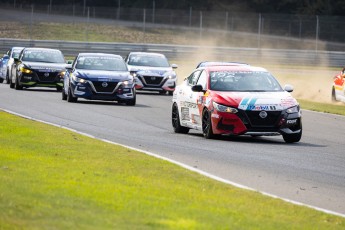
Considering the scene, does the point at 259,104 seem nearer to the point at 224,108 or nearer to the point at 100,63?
the point at 224,108

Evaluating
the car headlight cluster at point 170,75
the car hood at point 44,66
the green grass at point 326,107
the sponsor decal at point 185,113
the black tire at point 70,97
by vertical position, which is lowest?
the green grass at point 326,107

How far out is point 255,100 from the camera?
63.7 feet

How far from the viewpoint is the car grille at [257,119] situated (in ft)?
63.3

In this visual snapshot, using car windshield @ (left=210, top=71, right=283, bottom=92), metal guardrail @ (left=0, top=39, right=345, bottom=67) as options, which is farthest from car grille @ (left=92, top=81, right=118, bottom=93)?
metal guardrail @ (left=0, top=39, right=345, bottom=67)

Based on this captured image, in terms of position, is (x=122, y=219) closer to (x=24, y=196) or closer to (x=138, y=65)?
(x=24, y=196)

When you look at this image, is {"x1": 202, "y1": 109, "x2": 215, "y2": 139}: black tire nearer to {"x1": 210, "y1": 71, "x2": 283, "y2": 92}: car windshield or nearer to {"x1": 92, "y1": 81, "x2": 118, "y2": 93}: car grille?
{"x1": 210, "y1": 71, "x2": 283, "y2": 92}: car windshield

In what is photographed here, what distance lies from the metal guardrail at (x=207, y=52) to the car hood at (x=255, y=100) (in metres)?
40.1

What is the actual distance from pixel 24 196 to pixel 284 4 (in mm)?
75458

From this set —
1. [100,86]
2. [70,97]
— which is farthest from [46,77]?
[100,86]

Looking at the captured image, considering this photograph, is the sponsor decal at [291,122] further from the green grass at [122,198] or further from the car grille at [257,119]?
the green grass at [122,198]

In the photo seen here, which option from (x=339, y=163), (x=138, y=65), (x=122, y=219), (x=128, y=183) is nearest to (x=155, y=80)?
(x=138, y=65)

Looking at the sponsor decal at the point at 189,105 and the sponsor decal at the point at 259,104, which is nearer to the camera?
the sponsor decal at the point at 259,104

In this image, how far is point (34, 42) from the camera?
58875mm

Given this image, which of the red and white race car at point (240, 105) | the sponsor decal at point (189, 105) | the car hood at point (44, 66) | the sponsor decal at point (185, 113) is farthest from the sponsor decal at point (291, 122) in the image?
the car hood at point (44, 66)
